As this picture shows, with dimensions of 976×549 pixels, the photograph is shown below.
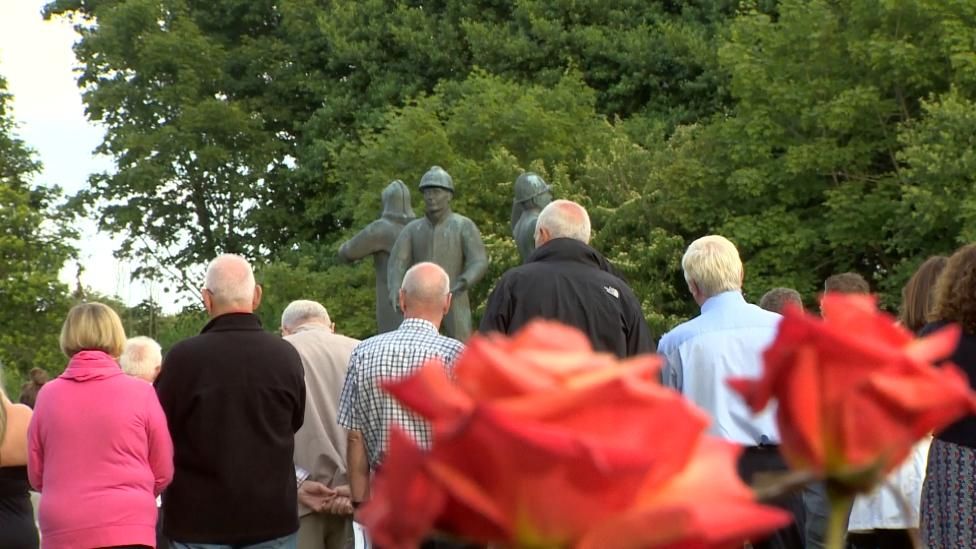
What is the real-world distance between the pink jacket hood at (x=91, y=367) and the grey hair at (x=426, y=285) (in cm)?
127

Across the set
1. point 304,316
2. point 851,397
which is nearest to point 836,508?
point 851,397

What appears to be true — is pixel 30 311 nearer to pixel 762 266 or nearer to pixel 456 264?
pixel 762 266

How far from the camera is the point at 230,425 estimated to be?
23.7 feet

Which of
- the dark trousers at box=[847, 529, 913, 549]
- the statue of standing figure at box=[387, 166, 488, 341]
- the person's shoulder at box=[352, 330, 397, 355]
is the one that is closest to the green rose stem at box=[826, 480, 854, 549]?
the person's shoulder at box=[352, 330, 397, 355]

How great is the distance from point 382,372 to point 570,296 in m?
0.89

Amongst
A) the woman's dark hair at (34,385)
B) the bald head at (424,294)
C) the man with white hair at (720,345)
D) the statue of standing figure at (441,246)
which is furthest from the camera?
the statue of standing figure at (441,246)

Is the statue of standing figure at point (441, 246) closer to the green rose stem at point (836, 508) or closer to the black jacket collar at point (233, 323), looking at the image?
the black jacket collar at point (233, 323)

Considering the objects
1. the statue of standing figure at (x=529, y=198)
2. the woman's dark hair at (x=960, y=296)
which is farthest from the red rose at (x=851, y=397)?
the statue of standing figure at (x=529, y=198)

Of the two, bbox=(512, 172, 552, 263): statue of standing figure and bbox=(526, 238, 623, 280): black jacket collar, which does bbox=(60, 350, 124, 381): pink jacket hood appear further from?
bbox=(512, 172, 552, 263): statue of standing figure

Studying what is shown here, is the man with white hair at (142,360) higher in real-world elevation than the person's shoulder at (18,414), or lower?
higher

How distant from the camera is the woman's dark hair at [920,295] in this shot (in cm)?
716

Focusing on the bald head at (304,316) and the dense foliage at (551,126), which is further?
the dense foliage at (551,126)

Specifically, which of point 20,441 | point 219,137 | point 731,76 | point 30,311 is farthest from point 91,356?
point 30,311

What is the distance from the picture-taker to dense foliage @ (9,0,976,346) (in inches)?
1299
